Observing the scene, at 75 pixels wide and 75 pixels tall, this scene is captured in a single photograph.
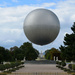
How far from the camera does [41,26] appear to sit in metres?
23.9

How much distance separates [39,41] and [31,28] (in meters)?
1.96

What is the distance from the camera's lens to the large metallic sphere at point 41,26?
23953mm

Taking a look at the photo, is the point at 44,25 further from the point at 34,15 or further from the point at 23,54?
the point at 23,54

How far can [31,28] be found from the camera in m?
24.1

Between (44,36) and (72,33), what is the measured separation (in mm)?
27127

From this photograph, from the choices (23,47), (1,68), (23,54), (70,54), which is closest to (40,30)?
(1,68)

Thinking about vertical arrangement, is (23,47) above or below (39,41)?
above

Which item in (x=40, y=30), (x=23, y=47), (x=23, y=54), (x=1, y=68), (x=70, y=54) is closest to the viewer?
(x=40, y=30)

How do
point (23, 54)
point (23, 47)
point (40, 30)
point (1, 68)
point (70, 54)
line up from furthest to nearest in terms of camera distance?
1. point (23, 47)
2. point (23, 54)
3. point (70, 54)
4. point (1, 68)
5. point (40, 30)

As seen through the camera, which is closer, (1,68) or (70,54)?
(1,68)

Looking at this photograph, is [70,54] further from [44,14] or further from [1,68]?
[44,14]

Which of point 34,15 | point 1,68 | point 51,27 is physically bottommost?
point 1,68

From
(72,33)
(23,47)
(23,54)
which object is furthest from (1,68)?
(23,47)

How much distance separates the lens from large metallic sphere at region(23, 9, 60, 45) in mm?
23953
